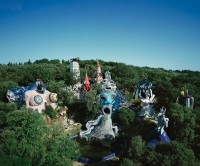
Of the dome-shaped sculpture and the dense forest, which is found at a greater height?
the dome-shaped sculpture

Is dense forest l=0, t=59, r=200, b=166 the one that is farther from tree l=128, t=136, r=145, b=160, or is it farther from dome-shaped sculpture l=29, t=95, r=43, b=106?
dome-shaped sculpture l=29, t=95, r=43, b=106

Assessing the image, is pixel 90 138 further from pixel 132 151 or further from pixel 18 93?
pixel 18 93

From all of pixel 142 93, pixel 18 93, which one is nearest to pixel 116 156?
pixel 142 93

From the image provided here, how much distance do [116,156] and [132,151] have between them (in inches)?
285

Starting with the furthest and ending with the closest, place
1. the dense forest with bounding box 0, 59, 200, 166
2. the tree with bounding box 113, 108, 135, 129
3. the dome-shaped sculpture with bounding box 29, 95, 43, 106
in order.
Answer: the dome-shaped sculpture with bounding box 29, 95, 43, 106 < the tree with bounding box 113, 108, 135, 129 < the dense forest with bounding box 0, 59, 200, 166

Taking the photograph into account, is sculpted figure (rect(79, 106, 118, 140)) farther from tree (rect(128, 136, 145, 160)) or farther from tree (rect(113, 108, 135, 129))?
tree (rect(128, 136, 145, 160))

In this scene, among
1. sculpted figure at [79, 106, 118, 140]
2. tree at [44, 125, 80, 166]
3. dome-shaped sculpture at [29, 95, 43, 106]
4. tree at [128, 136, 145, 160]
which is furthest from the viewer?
dome-shaped sculpture at [29, 95, 43, 106]

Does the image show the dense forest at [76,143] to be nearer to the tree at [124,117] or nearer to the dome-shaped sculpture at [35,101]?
the tree at [124,117]

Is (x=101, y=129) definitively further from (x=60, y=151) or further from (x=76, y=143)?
(x=60, y=151)

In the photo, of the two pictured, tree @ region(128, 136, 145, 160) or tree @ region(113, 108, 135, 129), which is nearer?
tree @ region(128, 136, 145, 160)

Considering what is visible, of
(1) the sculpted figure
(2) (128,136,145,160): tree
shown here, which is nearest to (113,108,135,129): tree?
(1) the sculpted figure

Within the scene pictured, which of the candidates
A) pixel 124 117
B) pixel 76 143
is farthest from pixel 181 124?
pixel 76 143

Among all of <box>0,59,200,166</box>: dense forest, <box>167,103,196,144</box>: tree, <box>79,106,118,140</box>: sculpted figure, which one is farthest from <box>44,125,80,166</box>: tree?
<box>167,103,196,144</box>: tree

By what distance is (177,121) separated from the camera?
26.7 meters
